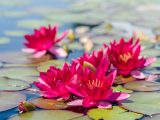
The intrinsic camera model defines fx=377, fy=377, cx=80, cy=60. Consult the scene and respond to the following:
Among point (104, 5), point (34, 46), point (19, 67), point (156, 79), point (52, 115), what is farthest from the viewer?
point (104, 5)

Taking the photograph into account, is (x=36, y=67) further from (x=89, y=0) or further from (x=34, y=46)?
(x=89, y=0)

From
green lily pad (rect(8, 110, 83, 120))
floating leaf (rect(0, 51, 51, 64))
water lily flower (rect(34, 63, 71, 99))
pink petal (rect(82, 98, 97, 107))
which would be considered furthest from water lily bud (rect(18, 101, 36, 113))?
floating leaf (rect(0, 51, 51, 64))

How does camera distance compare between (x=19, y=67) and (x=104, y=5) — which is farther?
(x=104, y=5)

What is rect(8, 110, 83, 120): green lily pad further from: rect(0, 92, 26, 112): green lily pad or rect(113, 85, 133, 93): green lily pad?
rect(113, 85, 133, 93): green lily pad

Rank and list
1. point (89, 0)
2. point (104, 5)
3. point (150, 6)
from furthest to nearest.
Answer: point (89, 0) → point (104, 5) → point (150, 6)

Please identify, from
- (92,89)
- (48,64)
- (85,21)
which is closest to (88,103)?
(92,89)

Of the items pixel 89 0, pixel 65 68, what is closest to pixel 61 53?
pixel 65 68

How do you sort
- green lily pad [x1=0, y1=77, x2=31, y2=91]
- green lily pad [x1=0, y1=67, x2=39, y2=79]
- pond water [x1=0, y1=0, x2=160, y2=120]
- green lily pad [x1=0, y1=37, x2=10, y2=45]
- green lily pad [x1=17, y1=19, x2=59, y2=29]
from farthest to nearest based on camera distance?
1. green lily pad [x1=17, y1=19, x2=59, y2=29]
2. green lily pad [x1=0, y1=37, x2=10, y2=45]
3. pond water [x1=0, y1=0, x2=160, y2=120]
4. green lily pad [x1=0, y1=67, x2=39, y2=79]
5. green lily pad [x1=0, y1=77, x2=31, y2=91]

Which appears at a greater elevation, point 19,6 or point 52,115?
point 19,6
